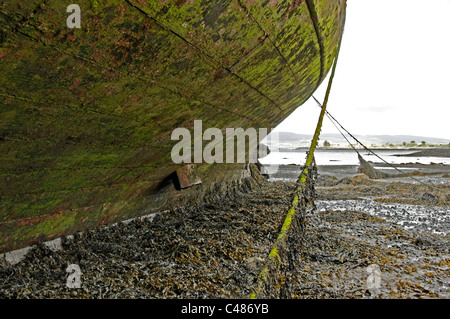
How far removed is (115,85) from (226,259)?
226cm

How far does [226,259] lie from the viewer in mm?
3471

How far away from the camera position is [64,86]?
2.06 meters

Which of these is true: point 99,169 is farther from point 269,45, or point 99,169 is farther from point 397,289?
point 397,289

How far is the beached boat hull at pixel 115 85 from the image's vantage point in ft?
5.85

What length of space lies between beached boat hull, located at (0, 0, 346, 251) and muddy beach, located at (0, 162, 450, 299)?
43cm

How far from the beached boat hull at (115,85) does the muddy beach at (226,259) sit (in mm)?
426
